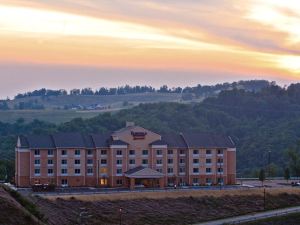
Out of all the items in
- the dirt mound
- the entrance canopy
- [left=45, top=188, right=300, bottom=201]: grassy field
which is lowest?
[left=45, top=188, right=300, bottom=201]: grassy field

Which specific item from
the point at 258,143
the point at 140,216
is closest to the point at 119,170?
the point at 140,216

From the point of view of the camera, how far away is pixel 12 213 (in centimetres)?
6556

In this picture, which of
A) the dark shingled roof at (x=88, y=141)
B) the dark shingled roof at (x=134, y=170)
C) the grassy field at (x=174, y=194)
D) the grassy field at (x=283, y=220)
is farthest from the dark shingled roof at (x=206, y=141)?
the grassy field at (x=283, y=220)

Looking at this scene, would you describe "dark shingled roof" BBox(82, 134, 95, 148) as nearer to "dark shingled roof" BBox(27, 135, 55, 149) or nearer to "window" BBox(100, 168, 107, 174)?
"window" BBox(100, 168, 107, 174)

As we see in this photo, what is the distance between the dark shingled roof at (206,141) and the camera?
99.4 m

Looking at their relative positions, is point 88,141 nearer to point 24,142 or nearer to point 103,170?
point 103,170

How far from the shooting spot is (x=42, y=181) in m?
91.8

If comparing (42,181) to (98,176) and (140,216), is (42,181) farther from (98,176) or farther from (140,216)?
(140,216)

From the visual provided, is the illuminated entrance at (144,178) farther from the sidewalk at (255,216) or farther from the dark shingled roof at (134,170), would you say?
the sidewalk at (255,216)

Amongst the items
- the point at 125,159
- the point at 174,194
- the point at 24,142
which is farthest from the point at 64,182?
the point at 174,194

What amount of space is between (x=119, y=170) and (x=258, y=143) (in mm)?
63272

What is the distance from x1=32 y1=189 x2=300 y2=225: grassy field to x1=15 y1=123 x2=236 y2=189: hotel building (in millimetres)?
7647

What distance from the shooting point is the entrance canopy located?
9262 centimetres

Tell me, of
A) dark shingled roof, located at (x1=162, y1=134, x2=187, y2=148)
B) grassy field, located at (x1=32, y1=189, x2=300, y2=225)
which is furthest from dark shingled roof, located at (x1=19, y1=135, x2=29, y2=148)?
dark shingled roof, located at (x1=162, y1=134, x2=187, y2=148)
